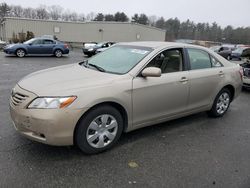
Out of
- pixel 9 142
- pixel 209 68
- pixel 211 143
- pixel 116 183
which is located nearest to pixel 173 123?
pixel 211 143

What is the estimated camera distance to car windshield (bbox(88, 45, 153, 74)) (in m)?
3.54

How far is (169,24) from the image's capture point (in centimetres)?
8075

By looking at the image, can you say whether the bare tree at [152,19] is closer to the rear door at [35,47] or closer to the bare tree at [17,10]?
the bare tree at [17,10]

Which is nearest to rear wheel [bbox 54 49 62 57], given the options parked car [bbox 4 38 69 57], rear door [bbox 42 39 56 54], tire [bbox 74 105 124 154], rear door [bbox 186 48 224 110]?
parked car [bbox 4 38 69 57]

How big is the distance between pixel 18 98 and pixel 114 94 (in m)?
1.24

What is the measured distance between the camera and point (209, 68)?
446cm

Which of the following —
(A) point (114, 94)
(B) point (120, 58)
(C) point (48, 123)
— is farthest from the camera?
(B) point (120, 58)

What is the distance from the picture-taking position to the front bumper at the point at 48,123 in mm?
2725

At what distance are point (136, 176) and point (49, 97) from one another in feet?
4.63

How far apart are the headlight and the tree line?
208 ft

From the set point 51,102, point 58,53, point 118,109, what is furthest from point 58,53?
point 51,102

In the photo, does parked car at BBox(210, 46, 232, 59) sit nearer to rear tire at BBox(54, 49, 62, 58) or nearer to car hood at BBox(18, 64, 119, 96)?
rear tire at BBox(54, 49, 62, 58)

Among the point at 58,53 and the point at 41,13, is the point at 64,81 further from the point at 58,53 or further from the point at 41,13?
the point at 41,13

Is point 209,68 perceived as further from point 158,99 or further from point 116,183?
point 116,183
